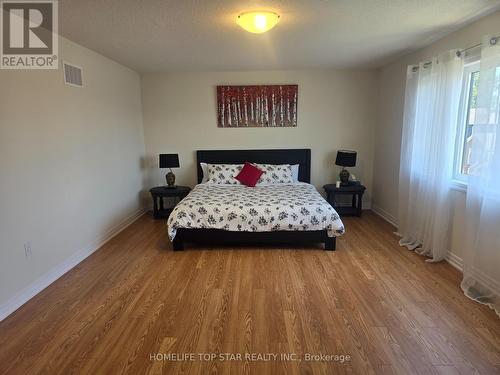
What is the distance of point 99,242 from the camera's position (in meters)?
3.71

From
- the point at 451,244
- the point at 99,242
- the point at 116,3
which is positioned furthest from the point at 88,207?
the point at 451,244

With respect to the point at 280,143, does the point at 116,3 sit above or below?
above

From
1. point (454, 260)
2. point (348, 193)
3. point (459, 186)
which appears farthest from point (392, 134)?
point (454, 260)

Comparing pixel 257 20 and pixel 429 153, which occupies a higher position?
pixel 257 20

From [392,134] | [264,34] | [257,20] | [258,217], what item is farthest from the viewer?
[392,134]

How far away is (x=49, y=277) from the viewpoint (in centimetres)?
278

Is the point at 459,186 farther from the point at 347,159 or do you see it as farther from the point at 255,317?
the point at 255,317

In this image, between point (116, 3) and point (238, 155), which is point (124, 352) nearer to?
point (116, 3)

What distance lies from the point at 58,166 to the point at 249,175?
248cm

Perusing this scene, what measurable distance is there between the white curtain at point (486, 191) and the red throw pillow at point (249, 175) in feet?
8.76

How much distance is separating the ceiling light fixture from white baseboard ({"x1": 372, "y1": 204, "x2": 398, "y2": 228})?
10.7 ft

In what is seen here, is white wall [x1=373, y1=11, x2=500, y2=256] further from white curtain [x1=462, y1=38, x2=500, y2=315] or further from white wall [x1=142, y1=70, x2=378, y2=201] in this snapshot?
white curtain [x1=462, y1=38, x2=500, y2=315]

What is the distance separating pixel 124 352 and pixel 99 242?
84.1 inches

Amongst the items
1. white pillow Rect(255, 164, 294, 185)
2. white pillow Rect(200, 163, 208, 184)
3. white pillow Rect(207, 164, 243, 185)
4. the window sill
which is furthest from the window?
white pillow Rect(200, 163, 208, 184)
